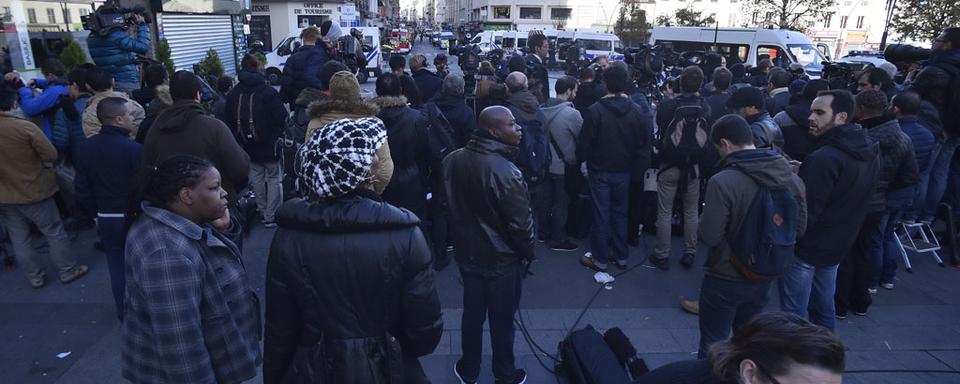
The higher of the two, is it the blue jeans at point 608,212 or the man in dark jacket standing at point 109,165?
the man in dark jacket standing at point 109,165

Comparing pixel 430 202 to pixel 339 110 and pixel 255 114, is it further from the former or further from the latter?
pixel 255 114

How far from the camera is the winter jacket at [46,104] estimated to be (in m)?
5.33

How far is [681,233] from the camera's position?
627 centimetres

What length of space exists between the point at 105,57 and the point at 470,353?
17.9ft

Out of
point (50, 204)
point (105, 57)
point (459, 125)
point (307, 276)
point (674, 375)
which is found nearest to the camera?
point (674, 375)

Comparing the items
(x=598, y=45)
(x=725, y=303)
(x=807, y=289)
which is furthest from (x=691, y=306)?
(x=598, y=45)

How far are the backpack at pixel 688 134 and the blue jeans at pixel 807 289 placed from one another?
1505 millimetres

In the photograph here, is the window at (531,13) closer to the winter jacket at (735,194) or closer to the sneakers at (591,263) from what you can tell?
the sneakers at (591,263)

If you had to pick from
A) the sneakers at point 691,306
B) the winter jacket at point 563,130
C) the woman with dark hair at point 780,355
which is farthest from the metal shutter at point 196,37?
the woman with dark hair at point 780,355

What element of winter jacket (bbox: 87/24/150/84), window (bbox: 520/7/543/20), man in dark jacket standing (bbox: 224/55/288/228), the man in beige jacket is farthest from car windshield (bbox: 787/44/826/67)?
window (bbox: 520/7/543/20)

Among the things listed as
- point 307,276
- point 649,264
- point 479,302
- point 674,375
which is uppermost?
point 307,276

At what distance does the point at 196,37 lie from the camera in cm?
1673

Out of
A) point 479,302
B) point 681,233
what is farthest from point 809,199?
point 681,233

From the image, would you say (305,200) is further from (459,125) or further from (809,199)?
(459,125)
